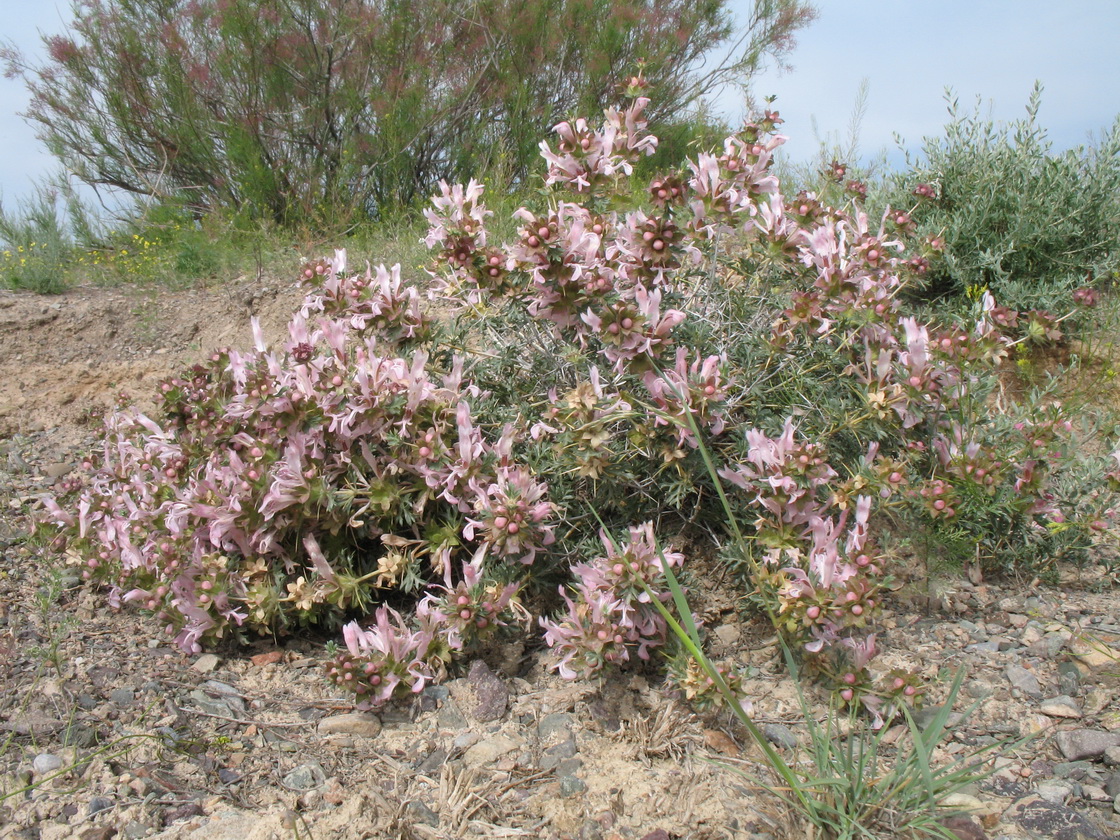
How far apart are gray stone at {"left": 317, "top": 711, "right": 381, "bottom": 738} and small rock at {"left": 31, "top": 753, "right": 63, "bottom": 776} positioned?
59 cm

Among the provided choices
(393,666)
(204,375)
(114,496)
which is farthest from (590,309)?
(114,496)

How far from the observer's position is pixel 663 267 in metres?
2.44

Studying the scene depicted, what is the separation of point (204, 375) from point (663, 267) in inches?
60.7

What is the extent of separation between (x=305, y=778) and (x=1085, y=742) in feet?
5.94

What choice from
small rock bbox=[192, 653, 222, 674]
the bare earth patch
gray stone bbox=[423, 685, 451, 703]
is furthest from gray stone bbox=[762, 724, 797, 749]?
small rock bbox=[192, 653, 222, 674]

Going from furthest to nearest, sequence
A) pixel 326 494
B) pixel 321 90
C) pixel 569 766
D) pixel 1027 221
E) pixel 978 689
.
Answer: pixel 321 90 < pixel 1027 221 < pixel 326 494 < pixel 978 689 < pixel 569 766

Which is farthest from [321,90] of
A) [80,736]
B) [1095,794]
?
[1095,794]

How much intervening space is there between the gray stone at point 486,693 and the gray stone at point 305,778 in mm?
417

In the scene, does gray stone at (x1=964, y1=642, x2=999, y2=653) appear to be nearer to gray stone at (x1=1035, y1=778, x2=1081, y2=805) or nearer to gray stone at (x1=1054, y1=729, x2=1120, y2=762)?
gray stone at (x1=1054, y1=729, x2=1120, y2=762)

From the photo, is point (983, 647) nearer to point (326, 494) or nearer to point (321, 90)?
point (326, 494)

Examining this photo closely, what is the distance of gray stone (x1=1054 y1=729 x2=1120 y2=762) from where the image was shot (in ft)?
6.17

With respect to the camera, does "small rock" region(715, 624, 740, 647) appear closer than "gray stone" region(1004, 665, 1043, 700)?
No

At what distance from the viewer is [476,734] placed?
6.93 ft

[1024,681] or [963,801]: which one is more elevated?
[1024,681]
